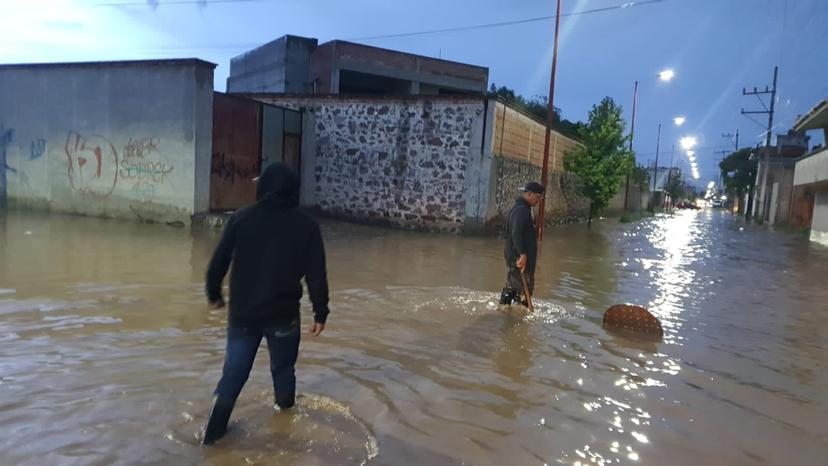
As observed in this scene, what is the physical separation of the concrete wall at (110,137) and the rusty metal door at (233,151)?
59 cm

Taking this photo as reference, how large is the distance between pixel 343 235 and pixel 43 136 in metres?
9.23

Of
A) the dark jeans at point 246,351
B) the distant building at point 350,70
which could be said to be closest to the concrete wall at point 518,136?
the dark jeans at point 246,351

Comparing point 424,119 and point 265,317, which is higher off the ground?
point 424,119

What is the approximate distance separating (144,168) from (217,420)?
42.6 feet

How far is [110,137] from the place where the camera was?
14.6 metres

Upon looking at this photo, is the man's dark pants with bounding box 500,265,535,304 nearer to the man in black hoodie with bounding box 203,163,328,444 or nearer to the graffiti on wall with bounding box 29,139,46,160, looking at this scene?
the man in black hoodie with bounding box 203,163,328,444

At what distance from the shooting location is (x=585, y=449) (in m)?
3.38

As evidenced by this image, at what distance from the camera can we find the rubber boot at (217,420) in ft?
10.4

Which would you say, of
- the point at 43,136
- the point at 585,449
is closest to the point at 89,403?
the point at 585,449

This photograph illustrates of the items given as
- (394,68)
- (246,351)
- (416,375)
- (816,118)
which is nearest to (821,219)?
(816,118)

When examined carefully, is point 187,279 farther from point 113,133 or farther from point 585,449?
point 113,133

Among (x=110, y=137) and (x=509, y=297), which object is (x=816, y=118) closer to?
(x=509, y=297)

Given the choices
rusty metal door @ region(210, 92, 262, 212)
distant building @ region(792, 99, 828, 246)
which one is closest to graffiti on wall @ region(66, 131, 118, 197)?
rusty metal door @ region(210, 92, 262, 212)

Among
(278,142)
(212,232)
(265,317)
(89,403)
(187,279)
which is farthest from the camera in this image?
(278,142)
